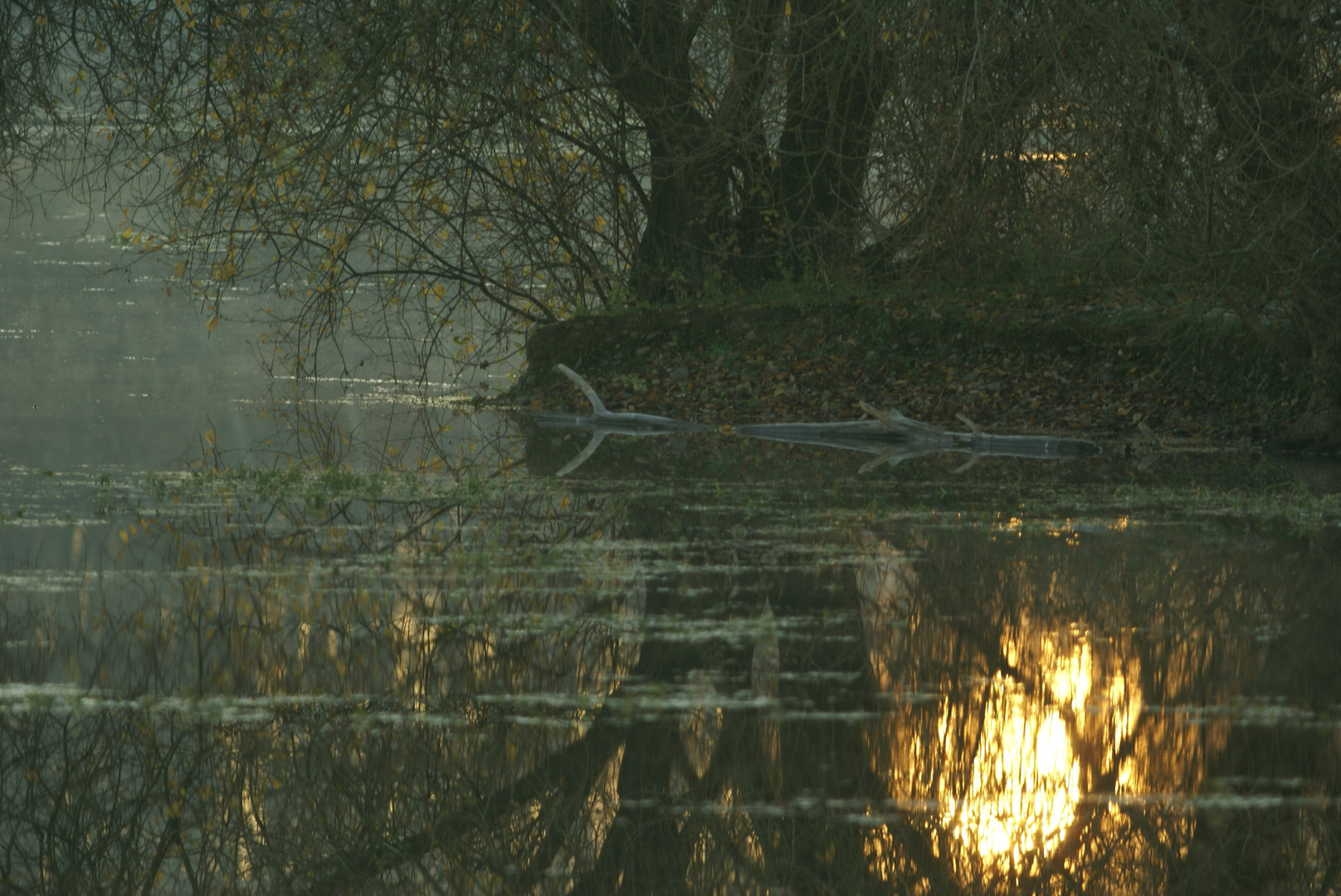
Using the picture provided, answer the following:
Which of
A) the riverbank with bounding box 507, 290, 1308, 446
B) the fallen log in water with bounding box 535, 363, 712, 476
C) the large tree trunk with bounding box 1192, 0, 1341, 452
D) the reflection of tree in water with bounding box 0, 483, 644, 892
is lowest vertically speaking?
the reflection of tree in water with bounding box 0, 483, 644, 892

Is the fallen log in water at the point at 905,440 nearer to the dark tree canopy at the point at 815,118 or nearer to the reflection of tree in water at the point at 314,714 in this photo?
the dark tree canopy at the point at 815,118

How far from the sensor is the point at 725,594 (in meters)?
7.43

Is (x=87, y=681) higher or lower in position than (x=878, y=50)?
lower

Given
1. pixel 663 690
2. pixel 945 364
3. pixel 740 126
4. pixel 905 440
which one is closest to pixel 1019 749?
pixel 663 690

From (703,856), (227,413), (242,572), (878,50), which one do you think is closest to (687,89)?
(878,50)

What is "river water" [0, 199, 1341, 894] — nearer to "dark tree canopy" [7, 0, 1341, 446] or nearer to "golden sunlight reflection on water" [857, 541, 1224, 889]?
"golden sunlight reflection on water" [857, 541, 1224, 889]

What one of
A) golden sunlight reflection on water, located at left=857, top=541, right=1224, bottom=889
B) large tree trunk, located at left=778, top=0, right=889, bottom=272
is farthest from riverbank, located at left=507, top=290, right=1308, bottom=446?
golden sunlight reflection on water, located at left=857, top=541, right=1224, bottom=889

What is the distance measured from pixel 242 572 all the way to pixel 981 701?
11.9 feet

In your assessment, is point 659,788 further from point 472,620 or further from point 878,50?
point 878,50

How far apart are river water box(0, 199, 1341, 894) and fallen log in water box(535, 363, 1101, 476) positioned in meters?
3.68

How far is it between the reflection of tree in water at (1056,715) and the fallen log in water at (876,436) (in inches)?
242

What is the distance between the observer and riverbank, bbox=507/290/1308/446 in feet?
55.6

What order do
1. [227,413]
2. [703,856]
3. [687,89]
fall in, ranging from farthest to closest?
[227,413] < [687,89] < [703,856]

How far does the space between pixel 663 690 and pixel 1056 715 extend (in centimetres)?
125
